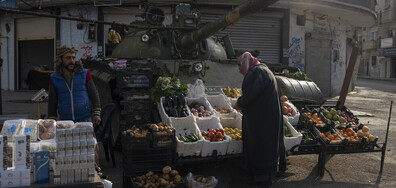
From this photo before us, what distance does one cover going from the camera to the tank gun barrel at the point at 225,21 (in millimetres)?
5148

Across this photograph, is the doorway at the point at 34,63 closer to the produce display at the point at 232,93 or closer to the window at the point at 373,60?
the produce display at the point at 232,93

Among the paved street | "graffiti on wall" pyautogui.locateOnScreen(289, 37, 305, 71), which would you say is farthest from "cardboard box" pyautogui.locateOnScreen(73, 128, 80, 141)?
"graffiti on wall" pyautogui.locateOnScreen(289, 37, 305, 71)

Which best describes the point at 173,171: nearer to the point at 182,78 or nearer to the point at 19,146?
the point at 19,146

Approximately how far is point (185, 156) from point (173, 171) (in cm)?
54

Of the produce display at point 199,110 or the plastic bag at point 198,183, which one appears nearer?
the plastic bag at point 198,183

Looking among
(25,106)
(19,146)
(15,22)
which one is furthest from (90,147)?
(15,22)

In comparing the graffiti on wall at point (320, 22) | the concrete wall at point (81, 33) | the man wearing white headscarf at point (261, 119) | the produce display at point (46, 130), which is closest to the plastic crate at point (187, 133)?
the man wearing white headscarf at point (261, 119)

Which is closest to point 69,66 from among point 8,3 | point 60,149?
point 60,149

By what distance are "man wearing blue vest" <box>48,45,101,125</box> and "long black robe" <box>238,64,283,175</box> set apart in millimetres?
2042

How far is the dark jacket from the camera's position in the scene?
494 centimetres

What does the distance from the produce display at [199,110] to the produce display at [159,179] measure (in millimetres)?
1521

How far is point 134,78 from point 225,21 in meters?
1.82

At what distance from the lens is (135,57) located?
838 centimetres

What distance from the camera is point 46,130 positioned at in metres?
3.66
